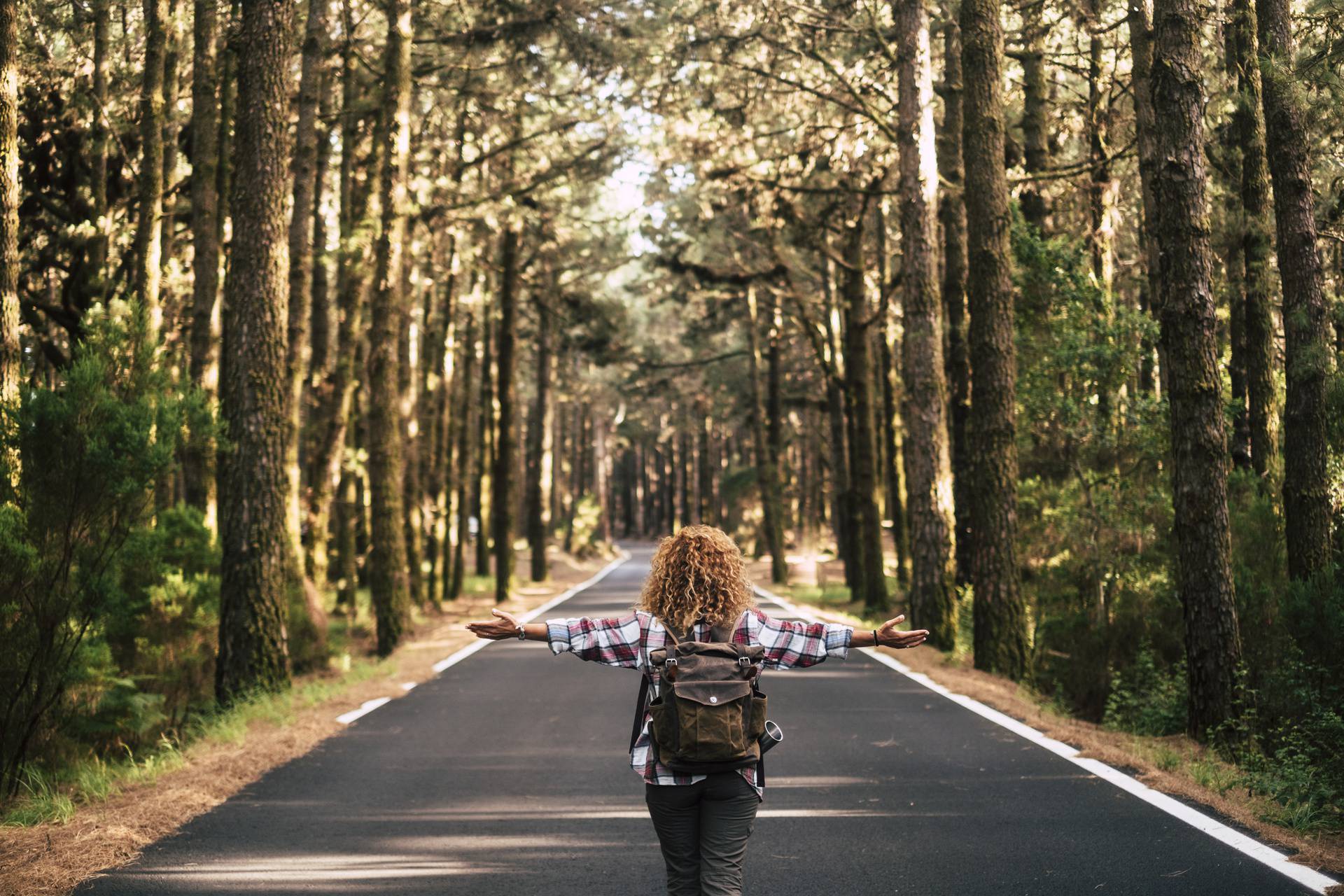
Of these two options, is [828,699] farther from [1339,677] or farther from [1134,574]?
[1339,677]

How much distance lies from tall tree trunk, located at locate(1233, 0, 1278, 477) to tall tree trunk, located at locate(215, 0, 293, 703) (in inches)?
432

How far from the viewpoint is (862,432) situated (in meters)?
27.3

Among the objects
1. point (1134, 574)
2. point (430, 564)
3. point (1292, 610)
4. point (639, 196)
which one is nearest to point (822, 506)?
point (639, 196)

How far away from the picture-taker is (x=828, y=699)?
44.4 feet

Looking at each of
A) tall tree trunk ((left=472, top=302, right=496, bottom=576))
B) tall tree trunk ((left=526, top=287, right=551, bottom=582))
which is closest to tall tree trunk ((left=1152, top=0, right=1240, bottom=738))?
tall tree trunk ((left=472, top=302, right=496, bottom=576))

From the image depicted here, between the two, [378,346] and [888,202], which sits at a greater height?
[888,202]

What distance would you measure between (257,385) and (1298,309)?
10989 millimetres

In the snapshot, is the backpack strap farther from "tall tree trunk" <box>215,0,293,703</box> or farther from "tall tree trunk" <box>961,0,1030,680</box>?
"tall tree trunk" <box>961,0,1030,680</box>

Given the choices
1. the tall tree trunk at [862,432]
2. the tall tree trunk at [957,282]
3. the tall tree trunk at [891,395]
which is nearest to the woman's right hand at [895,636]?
the tall tree trunk at [957,282]

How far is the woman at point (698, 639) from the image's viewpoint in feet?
14.5

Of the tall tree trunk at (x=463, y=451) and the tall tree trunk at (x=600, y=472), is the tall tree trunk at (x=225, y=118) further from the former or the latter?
the tall tree trunk at (x=600, y=472)

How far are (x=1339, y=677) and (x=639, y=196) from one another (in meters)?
33.3

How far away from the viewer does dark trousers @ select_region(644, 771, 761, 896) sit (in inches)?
174

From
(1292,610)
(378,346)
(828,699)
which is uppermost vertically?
(378,346)
